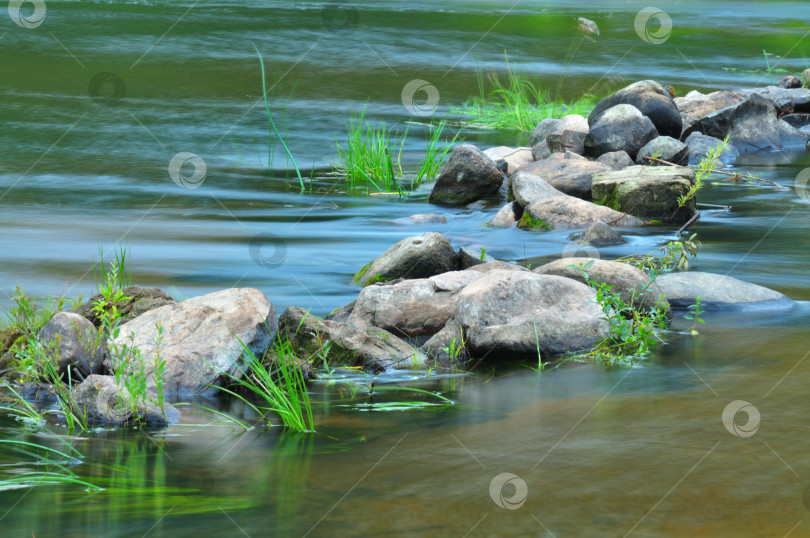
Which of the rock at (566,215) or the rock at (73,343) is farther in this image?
the rock at (566,215)

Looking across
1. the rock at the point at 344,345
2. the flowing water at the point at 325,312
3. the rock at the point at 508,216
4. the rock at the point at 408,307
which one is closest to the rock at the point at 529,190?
the rock at the point at 508,216

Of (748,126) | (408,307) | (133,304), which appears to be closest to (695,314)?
(408,307)

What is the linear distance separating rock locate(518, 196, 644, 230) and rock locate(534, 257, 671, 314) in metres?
2.38

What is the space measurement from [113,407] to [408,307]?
5.75ft

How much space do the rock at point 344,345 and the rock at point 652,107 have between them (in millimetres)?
7112

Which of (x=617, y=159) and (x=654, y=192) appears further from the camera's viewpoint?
(x=617, y=159)

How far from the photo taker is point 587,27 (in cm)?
2622

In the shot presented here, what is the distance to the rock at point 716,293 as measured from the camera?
213 inches

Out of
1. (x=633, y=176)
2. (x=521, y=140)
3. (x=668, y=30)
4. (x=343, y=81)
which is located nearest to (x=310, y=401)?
(x=633, y=176)

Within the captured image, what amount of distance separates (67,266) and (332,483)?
4328 mm

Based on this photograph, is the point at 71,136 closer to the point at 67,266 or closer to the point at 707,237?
the point at 67,266

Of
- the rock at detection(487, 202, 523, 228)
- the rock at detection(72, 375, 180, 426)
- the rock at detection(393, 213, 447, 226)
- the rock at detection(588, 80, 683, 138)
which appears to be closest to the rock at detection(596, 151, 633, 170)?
the rock at detection(588, 80, 683, 138)

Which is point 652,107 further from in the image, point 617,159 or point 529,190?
point 529,190

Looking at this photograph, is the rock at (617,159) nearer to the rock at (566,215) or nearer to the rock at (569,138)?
the rock at (569,138)
